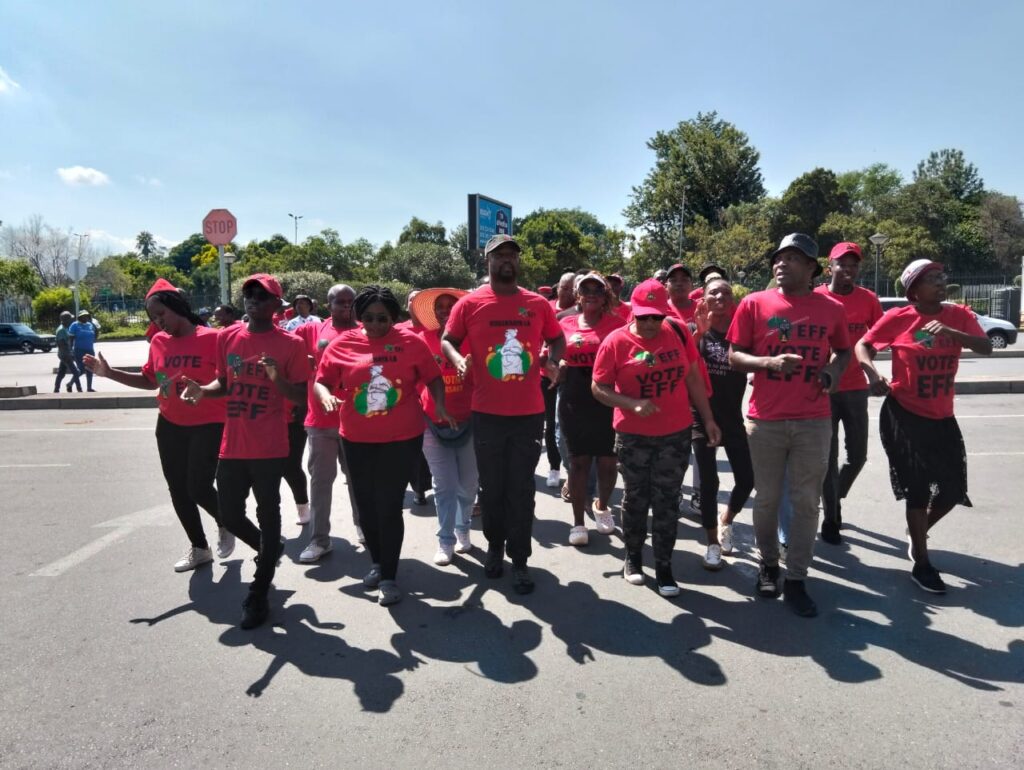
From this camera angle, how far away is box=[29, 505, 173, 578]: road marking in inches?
182

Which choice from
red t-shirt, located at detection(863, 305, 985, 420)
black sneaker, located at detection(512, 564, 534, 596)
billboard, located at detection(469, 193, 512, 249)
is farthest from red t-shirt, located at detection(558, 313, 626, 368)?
billboard, located at detection(469, 193, 512, 249)

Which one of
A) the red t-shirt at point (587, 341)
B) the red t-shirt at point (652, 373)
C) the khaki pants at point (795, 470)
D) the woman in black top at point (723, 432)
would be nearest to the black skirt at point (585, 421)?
the red t-shirt at point (587, 341)

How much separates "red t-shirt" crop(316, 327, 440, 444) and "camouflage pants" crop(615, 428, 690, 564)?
127 centimetres

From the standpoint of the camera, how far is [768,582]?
3.95 metres

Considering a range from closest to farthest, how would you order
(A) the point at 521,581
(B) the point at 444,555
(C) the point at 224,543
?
(A) the point at 521,581 → (B) the point at 444,555 → (C) the point at 224,543

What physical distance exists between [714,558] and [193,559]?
349 cm

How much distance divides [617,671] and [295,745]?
1435 mm

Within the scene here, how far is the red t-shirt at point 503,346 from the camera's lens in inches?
162

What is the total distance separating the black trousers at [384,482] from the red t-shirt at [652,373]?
1.24m

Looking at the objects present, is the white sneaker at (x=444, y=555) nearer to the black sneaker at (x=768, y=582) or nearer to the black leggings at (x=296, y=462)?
the black leggings at (x=296, y=462)

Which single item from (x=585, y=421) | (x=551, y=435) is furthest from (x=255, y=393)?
(x=551, y=435)

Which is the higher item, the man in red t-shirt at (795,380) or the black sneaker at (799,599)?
the man in red t-shirt at (795,380)

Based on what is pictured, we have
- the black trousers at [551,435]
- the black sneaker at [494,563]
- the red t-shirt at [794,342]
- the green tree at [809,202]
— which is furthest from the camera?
the green tree at [809,202]

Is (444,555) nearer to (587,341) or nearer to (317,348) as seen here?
(587,341)
